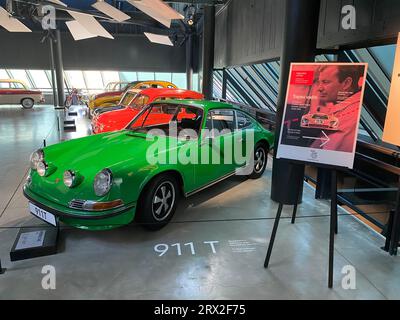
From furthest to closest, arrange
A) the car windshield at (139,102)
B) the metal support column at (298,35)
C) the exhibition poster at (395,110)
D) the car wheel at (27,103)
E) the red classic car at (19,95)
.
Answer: the car wheel at (27,103) → the red classic car at (19,95) → the car windshield at (139,102) → the metal support column at (298,35) → the exhibition poster at (395,110)

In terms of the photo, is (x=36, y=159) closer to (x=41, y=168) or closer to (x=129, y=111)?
(x=41, y=168)

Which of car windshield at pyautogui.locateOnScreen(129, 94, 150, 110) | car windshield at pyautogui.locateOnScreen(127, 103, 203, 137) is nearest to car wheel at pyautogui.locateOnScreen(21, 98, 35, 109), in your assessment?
car windshield at pyautogui.locateOnScreen(129, 94, 150, 110)

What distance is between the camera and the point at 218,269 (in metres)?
2.71

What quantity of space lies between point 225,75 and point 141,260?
1012 centimetres

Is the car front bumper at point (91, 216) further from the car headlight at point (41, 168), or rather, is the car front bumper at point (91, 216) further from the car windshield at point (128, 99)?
the car windshield at point (128, 99)

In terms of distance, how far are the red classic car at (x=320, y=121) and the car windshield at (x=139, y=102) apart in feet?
17.0

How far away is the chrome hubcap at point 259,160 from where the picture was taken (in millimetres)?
5117

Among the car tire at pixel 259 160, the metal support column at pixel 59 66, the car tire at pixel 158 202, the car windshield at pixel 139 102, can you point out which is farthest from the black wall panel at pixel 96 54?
the car tire at pixel 158 202

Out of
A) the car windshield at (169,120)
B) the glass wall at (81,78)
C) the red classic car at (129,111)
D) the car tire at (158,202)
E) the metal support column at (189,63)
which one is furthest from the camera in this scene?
the glass wall at (81,78)

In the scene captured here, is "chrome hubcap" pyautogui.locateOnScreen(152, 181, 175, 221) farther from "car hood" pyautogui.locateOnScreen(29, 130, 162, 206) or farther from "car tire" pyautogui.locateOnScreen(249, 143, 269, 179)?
"car tire" pyautogui.locateOnScreen(249, 143, 269, 179)

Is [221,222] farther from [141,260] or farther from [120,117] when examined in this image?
[120,117]
